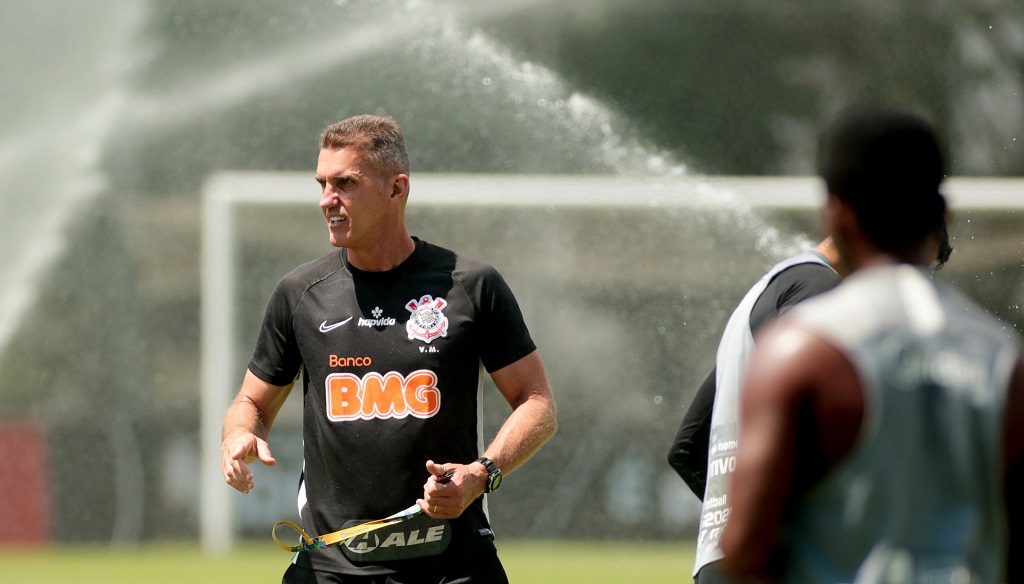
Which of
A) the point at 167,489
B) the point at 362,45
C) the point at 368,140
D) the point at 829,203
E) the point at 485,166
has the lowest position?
the point at 167,489

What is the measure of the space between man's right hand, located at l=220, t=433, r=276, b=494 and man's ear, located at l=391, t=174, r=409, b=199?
824mm

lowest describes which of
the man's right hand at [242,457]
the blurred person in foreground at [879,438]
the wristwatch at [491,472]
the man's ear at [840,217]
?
the wristwatch at [491,472]

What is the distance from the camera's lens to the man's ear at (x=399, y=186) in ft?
12.8

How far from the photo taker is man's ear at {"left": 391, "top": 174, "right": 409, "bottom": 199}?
3.92 metres

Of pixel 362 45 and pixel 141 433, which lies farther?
pixel 141 433

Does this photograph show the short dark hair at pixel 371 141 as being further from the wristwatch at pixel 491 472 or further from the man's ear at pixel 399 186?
the wristwatch at pixel 491 472

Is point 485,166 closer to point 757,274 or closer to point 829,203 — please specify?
point 757,274

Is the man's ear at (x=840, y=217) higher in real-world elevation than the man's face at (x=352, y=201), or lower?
lower

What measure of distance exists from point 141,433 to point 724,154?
5370 millimetres

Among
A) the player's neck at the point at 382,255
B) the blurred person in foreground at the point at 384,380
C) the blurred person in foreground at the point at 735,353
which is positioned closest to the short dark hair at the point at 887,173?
the blurred person in foreground at the point at 735,353

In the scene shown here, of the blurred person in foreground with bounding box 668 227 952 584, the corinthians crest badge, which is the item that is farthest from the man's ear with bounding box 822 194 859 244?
the corinthians crest badge

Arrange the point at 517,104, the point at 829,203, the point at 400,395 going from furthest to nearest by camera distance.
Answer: the point at 517,104 < the point at 400,395 < the point at 829,203

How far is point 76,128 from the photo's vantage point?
1153cm

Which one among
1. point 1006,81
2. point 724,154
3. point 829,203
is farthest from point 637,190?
point 829,203
